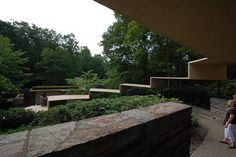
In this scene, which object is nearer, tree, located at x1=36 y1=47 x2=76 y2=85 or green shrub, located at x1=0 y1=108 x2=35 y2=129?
green shrub, located at x1=0 y1=108 x2=35 y2=129

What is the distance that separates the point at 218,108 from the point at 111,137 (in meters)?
10.9

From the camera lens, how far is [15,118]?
10.8 m

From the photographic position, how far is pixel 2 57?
2195 centimetres

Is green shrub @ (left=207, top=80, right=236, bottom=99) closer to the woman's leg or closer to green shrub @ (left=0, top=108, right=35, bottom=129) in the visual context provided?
the woman's leg

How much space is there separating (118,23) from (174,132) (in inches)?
788

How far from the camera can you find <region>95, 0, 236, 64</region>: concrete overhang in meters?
3.23

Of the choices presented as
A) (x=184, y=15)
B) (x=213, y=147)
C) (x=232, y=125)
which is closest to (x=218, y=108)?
(x=232, y=125)

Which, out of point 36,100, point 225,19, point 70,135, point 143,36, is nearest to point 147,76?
point 143,36

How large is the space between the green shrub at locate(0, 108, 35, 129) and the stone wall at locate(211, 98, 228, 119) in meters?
8.49

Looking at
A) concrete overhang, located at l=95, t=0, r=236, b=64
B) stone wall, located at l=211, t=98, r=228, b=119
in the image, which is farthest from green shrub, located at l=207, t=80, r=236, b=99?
concrete overhang, located at l=95, t=0, r=236, b=64

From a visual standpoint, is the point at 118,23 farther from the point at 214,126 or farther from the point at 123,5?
the point at 123,5

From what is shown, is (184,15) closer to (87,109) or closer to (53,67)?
(87,109)

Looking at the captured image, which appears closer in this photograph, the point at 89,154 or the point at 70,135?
the point at 89,154

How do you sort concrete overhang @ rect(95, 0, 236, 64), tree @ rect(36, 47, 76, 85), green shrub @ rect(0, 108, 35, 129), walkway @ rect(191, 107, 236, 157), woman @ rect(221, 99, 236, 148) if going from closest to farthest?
1. concrete overhang @ rect(95, 0, 236, 64)
2. walkway @ rect(191, 107, 236, 157)
3. woman @ rect(221, 99, 236, 148)
4. green shrub @ rect(0, 108, 35, 129)
5. tree @ rect(36, 47, 76, 85)
